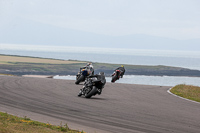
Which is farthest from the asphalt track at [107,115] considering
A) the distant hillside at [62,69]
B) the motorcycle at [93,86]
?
the distant hillside at [62,69]

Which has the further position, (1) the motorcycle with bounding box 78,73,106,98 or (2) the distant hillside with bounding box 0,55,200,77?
(2) the distant hillside with bounding box 0,55,200,77

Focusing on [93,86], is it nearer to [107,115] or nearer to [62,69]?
[107,115]

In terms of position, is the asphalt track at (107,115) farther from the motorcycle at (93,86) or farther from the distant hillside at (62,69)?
the distant hillside at (62,69)

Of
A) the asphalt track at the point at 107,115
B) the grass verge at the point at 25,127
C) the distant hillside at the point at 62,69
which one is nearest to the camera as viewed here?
the grass verge at the point at 25,127

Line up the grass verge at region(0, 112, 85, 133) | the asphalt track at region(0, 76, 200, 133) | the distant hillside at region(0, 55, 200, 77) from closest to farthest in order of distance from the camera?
Result: the grass verge at region(0, 112, 85, 133) → the asphalt track at region(0, 76, 200, 133) → the distant hillside at region(0, 55, 200, 77)

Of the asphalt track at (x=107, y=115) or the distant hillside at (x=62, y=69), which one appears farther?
the distant hillside at (x=62, y=69)

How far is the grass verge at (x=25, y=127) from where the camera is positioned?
972 centimetres

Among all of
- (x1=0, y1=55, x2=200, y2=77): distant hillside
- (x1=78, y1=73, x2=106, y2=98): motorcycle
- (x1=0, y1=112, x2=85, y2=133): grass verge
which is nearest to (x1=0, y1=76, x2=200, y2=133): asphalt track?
(x1=0, y1=112, x2=85, y2=133): grass verge

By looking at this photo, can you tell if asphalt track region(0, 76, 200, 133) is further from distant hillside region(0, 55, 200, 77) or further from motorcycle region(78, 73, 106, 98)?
distant hillside region(0, 55, 200, 77)

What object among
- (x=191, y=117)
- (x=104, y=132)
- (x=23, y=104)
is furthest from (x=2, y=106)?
(x=191, y=117)

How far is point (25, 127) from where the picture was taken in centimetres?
1024

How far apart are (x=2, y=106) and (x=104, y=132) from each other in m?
5.91

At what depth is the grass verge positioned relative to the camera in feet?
31.9

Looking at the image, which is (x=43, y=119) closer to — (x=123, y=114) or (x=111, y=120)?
(x=111, y=120)
